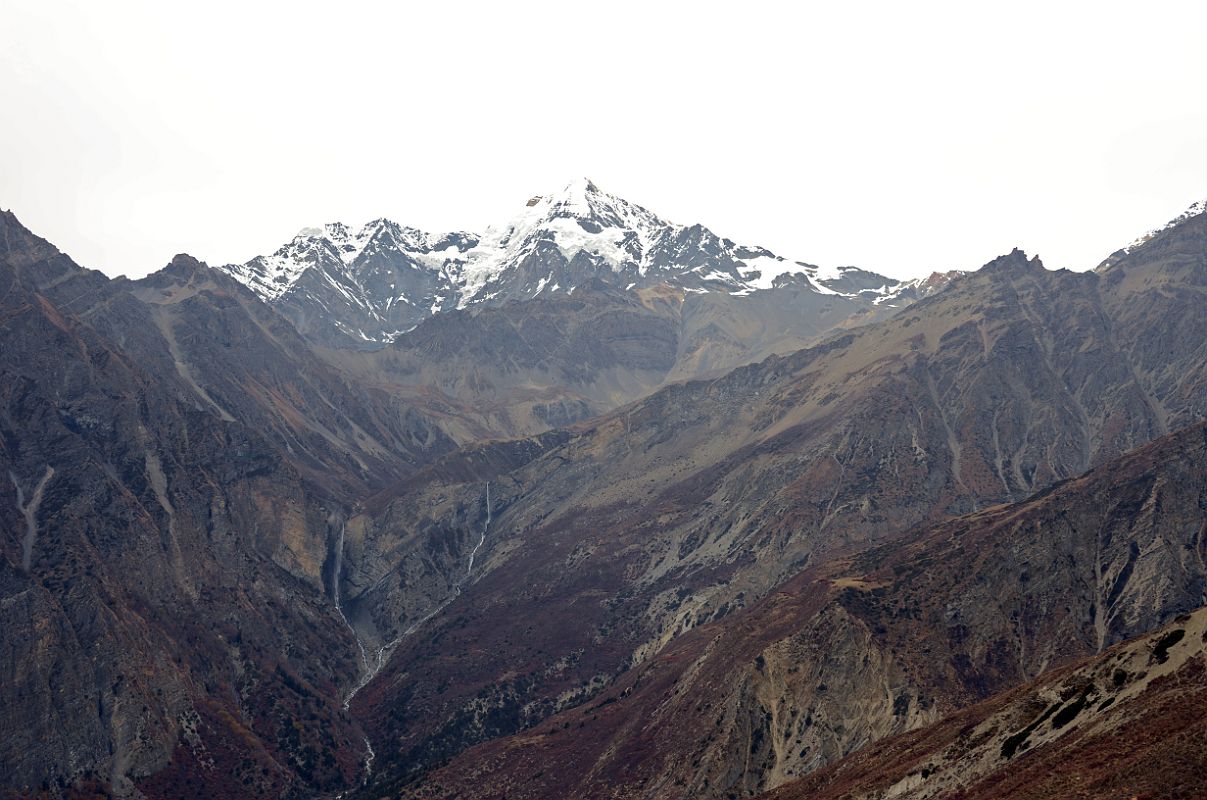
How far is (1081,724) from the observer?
11562cm

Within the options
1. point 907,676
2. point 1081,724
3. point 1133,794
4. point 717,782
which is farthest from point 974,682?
point 1133,794

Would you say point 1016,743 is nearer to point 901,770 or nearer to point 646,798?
point 901,770

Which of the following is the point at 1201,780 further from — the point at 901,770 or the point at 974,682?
the point at 974,682

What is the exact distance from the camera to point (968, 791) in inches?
4569

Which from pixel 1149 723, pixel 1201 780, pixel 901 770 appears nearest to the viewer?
pixel 1201 780

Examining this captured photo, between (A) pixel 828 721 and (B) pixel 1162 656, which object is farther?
(A) pixel 828 721

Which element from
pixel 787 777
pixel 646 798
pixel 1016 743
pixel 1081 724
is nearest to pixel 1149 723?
pixel 1081 724

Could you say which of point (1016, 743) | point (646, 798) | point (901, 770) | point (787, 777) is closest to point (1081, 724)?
point (1016, 743)

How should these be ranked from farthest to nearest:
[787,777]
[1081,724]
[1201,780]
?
[787,777]
[1081,724]
[1201,780]

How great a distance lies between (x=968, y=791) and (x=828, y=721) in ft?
267

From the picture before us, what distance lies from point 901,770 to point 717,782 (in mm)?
65141

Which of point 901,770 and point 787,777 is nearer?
point 901,770

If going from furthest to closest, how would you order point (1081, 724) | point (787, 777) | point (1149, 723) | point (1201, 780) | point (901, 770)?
point (787, 777) → point (901, 770) → point (1081, 724) → point (1149, 723) → point (1201, 780)

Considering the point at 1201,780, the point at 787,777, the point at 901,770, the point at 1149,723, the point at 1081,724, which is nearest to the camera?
the point at 1201,780
